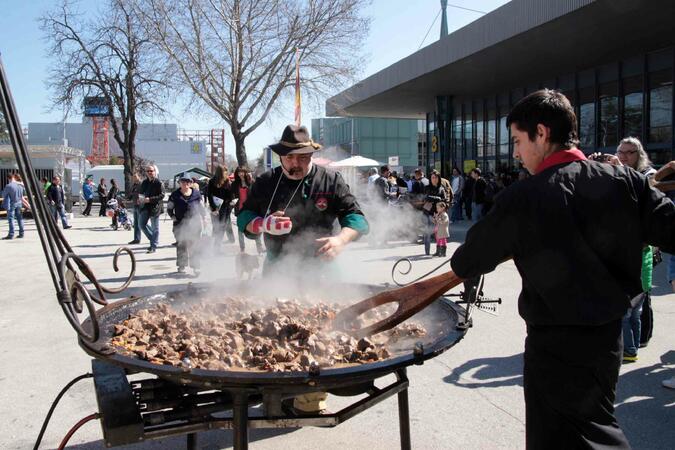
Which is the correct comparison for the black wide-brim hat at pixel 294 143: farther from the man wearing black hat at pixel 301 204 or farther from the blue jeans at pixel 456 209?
the blue jeans at pixel 456 209

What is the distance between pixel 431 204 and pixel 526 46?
6.05m

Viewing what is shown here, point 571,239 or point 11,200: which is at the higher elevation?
point 11,200

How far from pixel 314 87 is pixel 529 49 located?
695cm

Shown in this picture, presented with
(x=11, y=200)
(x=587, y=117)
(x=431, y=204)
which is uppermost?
(x=587, y=117)

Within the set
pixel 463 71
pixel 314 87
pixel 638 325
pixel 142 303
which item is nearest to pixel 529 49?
pixel 463 71

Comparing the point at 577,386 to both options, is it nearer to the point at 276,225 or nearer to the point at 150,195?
the point at 276,225

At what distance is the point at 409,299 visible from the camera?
7.25 ft

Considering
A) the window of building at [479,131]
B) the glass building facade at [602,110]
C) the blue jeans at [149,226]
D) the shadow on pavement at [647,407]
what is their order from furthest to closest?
the window of building at [479,131] < the glass building facade at [602,110] < the blue jeans at [149,226] < the shadow on pavement at [647,407]

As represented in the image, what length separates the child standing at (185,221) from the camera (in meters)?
8.89

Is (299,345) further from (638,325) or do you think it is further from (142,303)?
(638,325)

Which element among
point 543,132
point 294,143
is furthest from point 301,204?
point 543,132

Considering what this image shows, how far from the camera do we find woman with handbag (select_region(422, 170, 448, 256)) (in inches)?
424

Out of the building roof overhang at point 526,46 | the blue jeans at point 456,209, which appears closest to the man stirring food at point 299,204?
the building roof overhang at point 526,46

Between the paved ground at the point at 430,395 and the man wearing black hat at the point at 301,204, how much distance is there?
463mm
